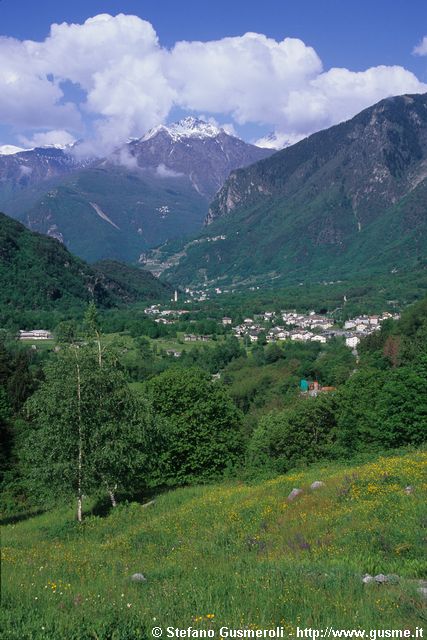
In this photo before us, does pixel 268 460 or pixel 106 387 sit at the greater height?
pixel 106 387

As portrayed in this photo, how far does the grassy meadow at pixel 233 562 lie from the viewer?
24.5ft

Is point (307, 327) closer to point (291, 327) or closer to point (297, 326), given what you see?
point (291, 327)

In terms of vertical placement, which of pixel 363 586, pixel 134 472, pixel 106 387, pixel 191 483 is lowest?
pixel 191 483

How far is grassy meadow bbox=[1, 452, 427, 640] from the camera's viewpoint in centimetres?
746

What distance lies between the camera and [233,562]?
11273mm

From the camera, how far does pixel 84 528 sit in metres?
18.5

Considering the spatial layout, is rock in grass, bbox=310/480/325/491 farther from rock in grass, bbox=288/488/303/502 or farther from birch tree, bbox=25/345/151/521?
birch tree, bbox=25/345/151/521

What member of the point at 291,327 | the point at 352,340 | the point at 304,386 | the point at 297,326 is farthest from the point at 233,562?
the point at 297,326

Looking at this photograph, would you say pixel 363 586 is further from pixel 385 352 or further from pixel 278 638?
pixel 385 352

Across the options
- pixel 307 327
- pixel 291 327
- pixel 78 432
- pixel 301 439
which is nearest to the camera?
pixel 78 432

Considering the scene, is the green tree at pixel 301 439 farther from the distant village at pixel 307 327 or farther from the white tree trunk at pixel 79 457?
the distant village at pixel 307 327

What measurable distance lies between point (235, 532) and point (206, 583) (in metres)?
5.42

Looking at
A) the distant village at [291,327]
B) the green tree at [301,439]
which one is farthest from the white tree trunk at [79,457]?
the distant village at [291,327]

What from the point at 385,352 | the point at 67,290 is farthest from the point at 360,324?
the point at 67,290
